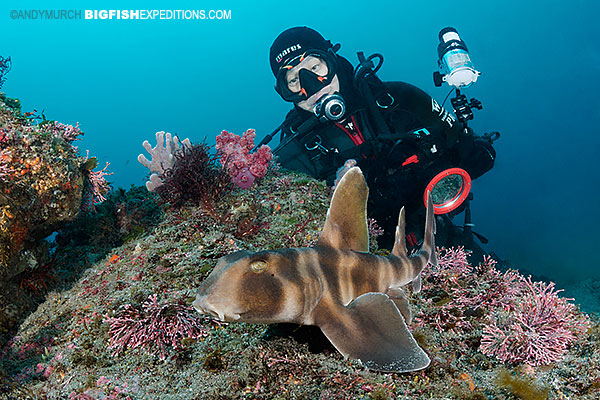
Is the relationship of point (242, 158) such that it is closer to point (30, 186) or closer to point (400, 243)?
point (30, 186)

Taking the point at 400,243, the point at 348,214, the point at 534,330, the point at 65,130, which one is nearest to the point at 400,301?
the point at 400,243

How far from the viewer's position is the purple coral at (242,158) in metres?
5.91

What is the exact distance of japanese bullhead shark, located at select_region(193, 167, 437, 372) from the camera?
1.92 meters

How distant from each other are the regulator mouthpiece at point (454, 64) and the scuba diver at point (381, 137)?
44 cm

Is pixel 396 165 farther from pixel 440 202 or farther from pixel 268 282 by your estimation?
pixel 268 282

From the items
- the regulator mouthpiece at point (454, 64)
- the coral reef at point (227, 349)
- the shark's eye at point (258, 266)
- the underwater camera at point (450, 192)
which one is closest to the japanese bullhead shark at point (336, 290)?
the shark's eye at point (258, 266)

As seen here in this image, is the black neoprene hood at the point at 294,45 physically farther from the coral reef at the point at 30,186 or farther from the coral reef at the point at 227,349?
the coral reef at the point at 30,186

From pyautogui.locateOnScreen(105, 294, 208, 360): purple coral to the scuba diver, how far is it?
451cm

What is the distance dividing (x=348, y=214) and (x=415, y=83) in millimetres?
115195

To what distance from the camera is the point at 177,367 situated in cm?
254

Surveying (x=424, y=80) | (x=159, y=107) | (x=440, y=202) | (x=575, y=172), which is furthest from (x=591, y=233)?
(x=159, y=107)

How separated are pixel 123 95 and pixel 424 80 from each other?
118m

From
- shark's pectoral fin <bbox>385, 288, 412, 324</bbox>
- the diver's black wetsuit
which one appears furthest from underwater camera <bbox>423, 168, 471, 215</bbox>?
shark's pectoral fin <bbox>385, 288, 412, 324</bbox>

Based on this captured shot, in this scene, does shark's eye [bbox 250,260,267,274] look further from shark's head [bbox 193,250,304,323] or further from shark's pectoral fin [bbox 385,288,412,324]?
shark's pectoral fin [bbox 385,288,412,324]
